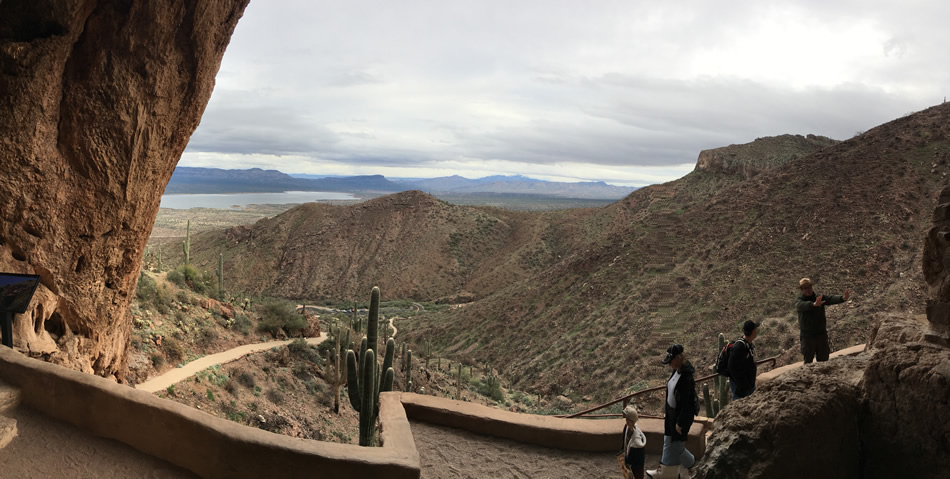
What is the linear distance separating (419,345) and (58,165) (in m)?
29.3

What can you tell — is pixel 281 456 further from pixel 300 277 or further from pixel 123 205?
pixel 300 277

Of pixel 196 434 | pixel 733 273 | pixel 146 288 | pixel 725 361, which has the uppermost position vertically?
pixel 196 434

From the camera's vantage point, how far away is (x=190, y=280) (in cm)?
2825

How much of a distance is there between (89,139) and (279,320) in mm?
20117

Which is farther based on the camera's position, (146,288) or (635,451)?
(146,288)

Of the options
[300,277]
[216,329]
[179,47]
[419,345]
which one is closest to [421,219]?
[300,277]

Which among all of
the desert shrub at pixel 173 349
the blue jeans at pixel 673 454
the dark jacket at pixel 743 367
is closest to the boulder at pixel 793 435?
the blue jeans at pixel 673 454

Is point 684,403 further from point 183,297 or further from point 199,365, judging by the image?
point 183,297

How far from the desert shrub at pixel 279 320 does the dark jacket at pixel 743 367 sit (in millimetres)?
24204

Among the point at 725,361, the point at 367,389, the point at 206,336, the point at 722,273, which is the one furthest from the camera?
the point at 722,273

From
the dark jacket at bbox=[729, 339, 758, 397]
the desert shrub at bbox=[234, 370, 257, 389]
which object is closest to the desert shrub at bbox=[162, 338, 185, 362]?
the desert shrub at bbox=[234, 370, 257, 389]

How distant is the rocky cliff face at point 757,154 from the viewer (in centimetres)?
4862

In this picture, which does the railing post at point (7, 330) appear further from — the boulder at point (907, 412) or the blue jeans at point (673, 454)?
the boulder at point (907, 412)

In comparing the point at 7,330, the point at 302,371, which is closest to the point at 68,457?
the point at 7,330
